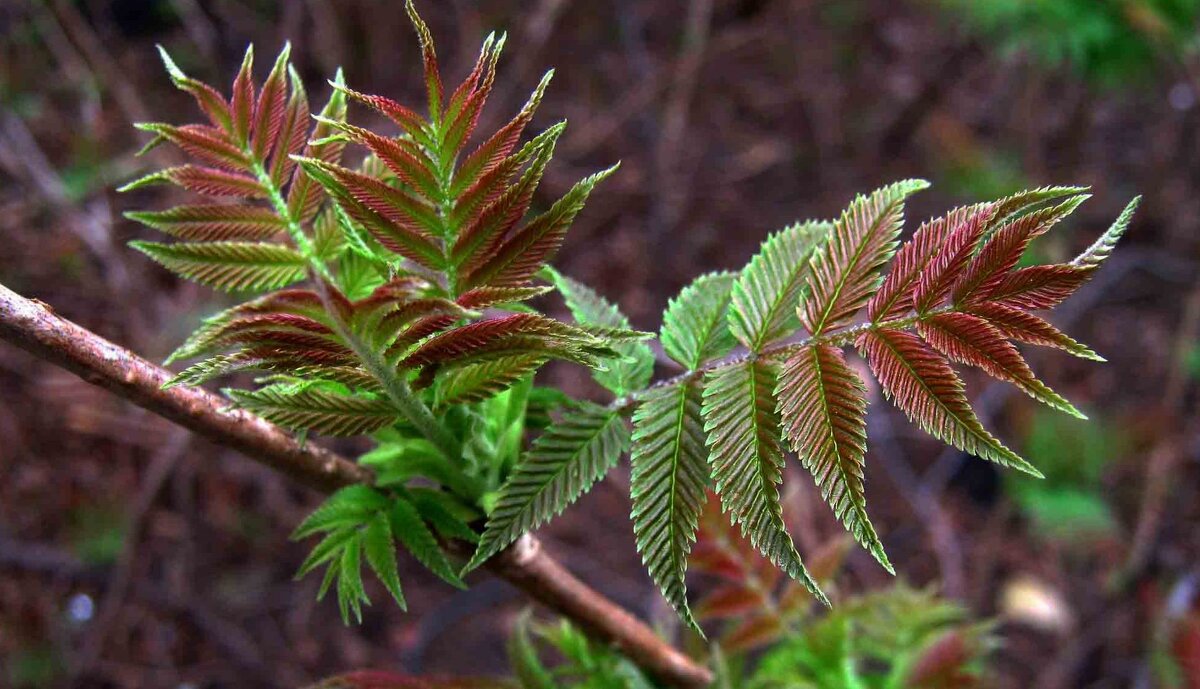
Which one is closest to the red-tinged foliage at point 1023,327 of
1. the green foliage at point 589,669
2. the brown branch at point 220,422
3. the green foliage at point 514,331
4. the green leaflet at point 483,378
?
the green foliage at point 514,331

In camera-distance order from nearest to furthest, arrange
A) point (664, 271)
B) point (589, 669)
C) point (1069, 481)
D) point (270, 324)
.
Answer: point (270, 324) → point (589, 669) → point (1069, 481) → point (664, 271)

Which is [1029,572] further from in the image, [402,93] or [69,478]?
[69,478]

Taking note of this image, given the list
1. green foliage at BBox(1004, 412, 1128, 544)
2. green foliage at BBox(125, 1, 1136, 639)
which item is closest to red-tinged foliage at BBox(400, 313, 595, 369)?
green foliage at BBox(125, 1, 1136, 639)

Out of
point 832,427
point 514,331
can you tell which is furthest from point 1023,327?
point 514,331

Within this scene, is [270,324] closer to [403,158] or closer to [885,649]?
[403,158]

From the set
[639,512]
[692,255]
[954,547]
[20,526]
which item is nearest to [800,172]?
[692,255]

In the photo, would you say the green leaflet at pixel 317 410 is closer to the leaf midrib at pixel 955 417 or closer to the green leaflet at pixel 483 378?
the green leaflet at pixel 483 378
